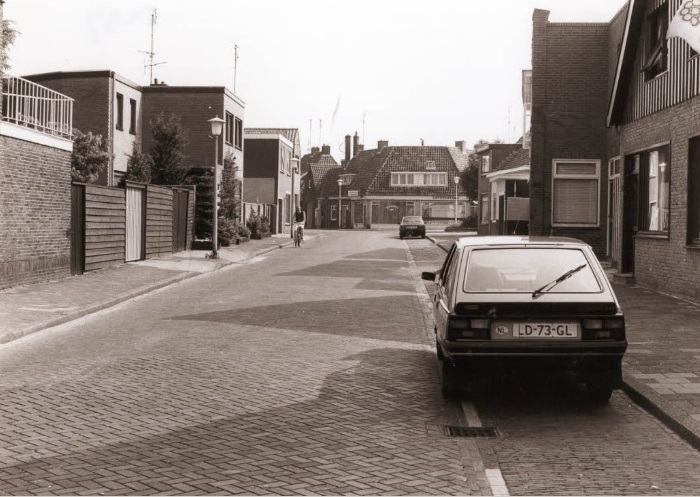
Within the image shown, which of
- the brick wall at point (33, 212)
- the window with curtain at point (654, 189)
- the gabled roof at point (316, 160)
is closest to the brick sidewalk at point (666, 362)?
the window with curtain at point (654, 189)

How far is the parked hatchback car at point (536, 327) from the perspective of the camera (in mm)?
7355

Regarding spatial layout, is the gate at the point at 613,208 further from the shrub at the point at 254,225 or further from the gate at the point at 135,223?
the shrub at the point at 254,225

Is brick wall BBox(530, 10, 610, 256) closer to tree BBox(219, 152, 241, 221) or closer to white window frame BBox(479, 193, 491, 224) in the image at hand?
tree BBox(219, 152, 241, 221)

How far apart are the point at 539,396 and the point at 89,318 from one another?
26.5 ft

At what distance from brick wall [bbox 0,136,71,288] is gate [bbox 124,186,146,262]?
182 inches

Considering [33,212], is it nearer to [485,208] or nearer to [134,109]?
[134,109]

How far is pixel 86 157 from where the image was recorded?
1159 inches

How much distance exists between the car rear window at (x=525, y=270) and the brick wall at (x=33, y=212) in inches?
428

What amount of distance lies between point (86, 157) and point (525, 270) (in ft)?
78.9

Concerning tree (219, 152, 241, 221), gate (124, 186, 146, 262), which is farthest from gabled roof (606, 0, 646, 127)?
tree (219, 152, 241, 221)

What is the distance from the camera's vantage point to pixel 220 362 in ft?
31.9

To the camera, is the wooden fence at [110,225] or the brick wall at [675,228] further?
the wooden fence at [110,225]

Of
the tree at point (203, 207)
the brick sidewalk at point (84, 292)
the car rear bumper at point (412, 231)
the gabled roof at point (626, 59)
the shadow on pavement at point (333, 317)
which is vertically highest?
the gabled roof at point (626, 59)

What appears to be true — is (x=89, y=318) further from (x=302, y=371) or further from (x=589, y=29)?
(x=589, y=29)
